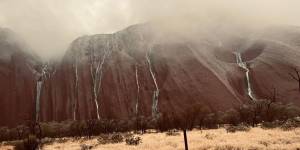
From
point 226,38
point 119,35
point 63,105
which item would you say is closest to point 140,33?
point 119,35

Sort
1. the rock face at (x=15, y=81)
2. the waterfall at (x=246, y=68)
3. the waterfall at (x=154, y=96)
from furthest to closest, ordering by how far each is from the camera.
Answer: the rock face at (x=15, y=81) < the waterfall at (x=246, y=68) < the waterfall at (x=154, y=96)

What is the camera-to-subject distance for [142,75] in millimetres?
142125

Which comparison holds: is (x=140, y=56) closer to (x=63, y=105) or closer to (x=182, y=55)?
(x=182, y=55)

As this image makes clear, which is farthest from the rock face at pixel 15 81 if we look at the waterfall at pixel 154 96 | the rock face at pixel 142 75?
the waterfall at pixel 154 96

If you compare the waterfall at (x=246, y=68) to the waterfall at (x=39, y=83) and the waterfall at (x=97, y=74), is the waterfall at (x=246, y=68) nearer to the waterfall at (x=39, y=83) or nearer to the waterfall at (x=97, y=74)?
the waterfall at (x=97, y=74)

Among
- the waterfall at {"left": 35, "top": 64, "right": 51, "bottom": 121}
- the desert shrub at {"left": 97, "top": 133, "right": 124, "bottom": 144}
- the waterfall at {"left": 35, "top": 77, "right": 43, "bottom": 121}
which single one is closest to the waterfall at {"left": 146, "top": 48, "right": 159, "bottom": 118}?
the waterfall at {"left": 35, "top": 64, "right": 51, "bottom": 121}

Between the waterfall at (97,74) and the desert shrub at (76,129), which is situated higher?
the waterfall at (97,74)

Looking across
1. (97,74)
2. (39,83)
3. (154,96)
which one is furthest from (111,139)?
(39,83)

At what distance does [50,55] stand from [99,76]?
26863 millimetres

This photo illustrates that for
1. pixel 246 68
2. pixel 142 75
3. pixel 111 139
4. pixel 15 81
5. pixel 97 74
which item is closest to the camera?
pixel 111 139

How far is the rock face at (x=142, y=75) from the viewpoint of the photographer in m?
129

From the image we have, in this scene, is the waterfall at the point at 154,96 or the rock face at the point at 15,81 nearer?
the waterfall at the point at 154,96

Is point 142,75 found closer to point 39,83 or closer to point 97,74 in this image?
point 97,74

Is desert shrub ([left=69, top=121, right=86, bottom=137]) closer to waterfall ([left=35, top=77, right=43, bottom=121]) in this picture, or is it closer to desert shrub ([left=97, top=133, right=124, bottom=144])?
desert shrub ([left=97, top=133, right=124, bottom=144])
